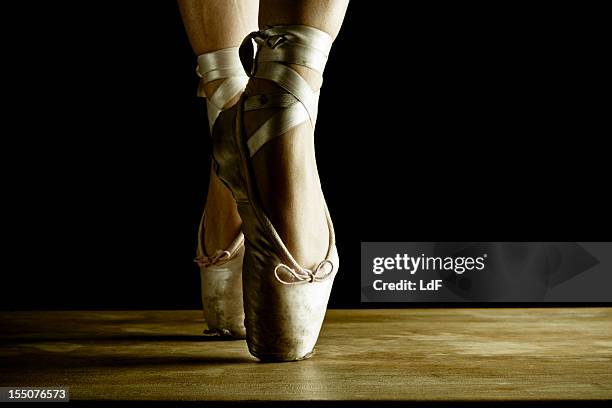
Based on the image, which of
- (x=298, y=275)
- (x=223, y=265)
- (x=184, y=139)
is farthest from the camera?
(x=184, y=139)

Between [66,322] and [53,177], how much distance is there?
2.23 ft

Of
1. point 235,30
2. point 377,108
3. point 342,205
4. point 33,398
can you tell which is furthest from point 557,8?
point 33,398

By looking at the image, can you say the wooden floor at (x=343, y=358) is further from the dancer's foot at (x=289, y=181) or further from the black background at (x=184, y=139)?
the black background at (x=184, y=139)

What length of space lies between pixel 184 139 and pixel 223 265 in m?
0.84

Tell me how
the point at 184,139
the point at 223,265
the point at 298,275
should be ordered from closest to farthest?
the point at 298,275
the point at 223,265
the point at 184,139

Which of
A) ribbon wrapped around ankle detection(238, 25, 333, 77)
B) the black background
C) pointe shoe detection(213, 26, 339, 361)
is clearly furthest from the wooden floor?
the black background

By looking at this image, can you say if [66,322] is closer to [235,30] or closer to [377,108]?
[235,30]

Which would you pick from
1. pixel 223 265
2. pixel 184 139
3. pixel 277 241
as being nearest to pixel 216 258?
pixel 223 265

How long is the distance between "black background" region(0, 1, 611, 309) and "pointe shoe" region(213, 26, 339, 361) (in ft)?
3.12

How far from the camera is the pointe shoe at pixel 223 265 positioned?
44.4 inches

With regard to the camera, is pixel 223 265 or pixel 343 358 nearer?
pixel 343 358

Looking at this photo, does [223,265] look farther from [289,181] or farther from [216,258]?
[289,181]

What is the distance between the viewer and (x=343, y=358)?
98cm

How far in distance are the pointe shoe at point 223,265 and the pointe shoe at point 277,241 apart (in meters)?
0.17
